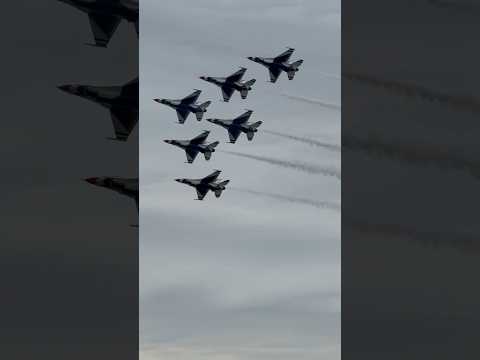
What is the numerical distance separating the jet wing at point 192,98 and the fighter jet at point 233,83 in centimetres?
383

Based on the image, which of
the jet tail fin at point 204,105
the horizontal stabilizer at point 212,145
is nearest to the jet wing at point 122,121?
the jet tail fin at point 204,105

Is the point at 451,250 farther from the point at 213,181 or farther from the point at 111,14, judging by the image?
the point at 213,181

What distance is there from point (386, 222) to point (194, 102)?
59.3 meters

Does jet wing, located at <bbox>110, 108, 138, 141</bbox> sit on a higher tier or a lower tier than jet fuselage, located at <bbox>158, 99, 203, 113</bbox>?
lower

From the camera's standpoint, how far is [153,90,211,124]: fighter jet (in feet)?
516

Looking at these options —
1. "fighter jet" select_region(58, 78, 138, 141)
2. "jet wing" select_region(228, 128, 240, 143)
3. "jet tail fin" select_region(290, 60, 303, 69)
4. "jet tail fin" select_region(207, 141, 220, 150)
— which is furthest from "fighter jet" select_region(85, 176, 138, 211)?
"jet tail fin" select_region(290, 60, 303, 69)

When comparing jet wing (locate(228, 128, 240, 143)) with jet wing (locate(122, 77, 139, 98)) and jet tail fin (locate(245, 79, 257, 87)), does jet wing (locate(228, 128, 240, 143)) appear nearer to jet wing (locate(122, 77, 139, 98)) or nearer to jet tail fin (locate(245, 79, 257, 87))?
jet tail fin (locate(245, 79, 257, 87))

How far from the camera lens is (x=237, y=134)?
166 meters

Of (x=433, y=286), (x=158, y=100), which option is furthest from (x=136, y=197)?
(x=158, y=100)

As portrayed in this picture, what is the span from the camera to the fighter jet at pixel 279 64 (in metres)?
160

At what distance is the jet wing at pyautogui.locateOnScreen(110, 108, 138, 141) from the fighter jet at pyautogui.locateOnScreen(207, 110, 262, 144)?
51.2m

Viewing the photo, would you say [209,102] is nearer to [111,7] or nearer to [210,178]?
[210,178]

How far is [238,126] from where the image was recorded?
166250mm

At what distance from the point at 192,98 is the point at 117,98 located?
A: 47437mm
